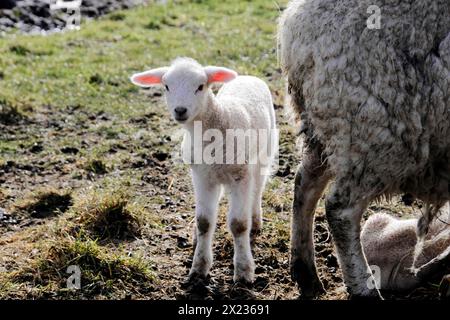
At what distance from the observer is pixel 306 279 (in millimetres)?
5633

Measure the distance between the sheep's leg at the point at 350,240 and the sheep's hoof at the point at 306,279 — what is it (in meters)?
0.51

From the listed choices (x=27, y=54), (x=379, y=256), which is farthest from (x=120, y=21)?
(x=379, y=256)

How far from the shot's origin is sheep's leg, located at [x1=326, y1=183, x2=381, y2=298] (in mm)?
5039

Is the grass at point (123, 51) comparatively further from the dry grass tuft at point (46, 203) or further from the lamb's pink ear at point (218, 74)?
the lamb's pink ear at point (218, 74)

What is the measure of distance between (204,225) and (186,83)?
104 centimetres

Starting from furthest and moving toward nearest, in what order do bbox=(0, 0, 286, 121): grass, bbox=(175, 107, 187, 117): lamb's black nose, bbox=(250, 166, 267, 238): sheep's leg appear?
bbox=(0, 0, 286, 121): grass < bbox=(250, 166, 267, 238): sheep's leg < bbox=(175, 107, 187, 117): lamb's black nose

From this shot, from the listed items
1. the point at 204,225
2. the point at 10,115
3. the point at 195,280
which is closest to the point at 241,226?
the point at 204,225

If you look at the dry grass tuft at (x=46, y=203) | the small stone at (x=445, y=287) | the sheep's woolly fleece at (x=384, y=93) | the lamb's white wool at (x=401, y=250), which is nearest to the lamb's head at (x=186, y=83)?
the sheep's woolly fleece at (x=384, y=93)

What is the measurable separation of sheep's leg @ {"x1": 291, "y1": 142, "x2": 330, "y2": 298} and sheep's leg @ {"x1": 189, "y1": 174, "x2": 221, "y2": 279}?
0.60m

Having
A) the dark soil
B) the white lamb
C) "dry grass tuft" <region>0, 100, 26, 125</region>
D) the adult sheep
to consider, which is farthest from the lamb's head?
the dark soil

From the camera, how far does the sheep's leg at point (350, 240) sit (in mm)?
5039

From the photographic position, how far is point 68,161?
813cm

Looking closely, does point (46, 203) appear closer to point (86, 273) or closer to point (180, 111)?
point (86, 273)

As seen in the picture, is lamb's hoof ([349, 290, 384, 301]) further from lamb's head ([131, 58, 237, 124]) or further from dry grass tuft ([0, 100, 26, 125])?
dry grass tuft ([0, 100, 26, 125])
